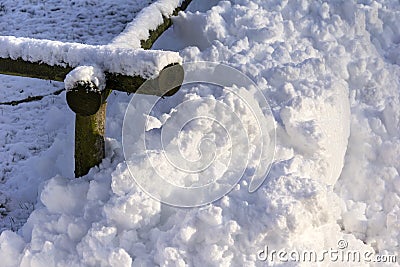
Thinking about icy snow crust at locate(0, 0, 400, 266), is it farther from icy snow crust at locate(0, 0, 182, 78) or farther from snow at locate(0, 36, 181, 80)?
snow at locate(0, 36, 181, 80)

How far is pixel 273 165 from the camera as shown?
361 cm

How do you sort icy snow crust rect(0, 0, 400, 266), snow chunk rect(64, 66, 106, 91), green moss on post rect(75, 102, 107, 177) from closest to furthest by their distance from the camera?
icy snow crust rect(0, 0, 400, 266) < snow chunk rect(64, 66, 106, 91) < green moss on post rect(75, 102, 107, 177)

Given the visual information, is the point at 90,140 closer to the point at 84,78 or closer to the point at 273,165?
the point at 84,78

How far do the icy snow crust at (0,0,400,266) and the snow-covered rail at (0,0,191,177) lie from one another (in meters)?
0.23

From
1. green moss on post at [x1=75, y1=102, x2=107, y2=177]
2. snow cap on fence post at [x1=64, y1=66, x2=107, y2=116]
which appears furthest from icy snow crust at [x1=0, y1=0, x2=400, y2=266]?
snow cap on fence post at [x1=64, y1=66, x2=107, y2=116]

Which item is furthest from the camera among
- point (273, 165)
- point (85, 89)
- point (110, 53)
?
point (273, 165)

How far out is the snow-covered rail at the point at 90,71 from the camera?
11.0ft

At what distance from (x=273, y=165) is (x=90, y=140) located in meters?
1.34

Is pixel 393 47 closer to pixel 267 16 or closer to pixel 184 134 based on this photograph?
pixel 267 16

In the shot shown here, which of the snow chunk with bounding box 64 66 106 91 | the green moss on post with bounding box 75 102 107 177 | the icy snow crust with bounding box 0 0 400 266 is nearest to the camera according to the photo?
the icy snow crust with bounding box 0 0 400 266

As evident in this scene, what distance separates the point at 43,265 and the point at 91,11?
5.29 metres

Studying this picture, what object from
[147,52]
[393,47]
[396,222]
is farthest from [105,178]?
[393,47]

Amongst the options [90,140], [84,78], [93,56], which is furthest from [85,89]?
[90,140]

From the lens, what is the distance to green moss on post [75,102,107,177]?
3686 millimetres
